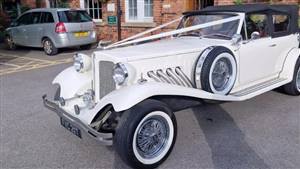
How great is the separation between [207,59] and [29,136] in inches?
100

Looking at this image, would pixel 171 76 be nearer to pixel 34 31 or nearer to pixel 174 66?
pixel 174 66

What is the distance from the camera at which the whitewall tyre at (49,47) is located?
10.5 metres

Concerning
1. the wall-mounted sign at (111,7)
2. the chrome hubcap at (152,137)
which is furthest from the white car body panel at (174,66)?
the wall-mounted sign at (111,7)

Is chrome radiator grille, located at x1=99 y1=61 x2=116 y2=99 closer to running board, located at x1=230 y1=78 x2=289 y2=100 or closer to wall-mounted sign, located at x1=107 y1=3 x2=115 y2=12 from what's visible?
running board, located at x1=230 y1=78 x2=289 y2=100

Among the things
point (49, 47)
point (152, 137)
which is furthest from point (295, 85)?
point (49, 47)

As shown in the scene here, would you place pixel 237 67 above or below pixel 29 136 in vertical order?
above

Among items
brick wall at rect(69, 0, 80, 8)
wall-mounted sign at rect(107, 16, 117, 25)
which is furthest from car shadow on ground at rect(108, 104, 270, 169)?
brick wall at rect(69, 0, 80, 8)

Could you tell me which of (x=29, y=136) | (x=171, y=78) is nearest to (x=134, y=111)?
(x=171, y=78)

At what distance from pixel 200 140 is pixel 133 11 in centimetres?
935

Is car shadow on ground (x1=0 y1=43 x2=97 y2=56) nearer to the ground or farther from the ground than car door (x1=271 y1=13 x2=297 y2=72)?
nearer to the ground

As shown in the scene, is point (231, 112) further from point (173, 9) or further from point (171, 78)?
point (173, 9)

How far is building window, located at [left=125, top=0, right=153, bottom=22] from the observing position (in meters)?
11.9

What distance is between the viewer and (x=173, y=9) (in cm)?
1080

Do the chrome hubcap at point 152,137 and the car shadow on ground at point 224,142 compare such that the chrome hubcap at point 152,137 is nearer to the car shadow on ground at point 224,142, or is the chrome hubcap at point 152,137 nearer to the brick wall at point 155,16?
the car shadow on ground at point 224,142
